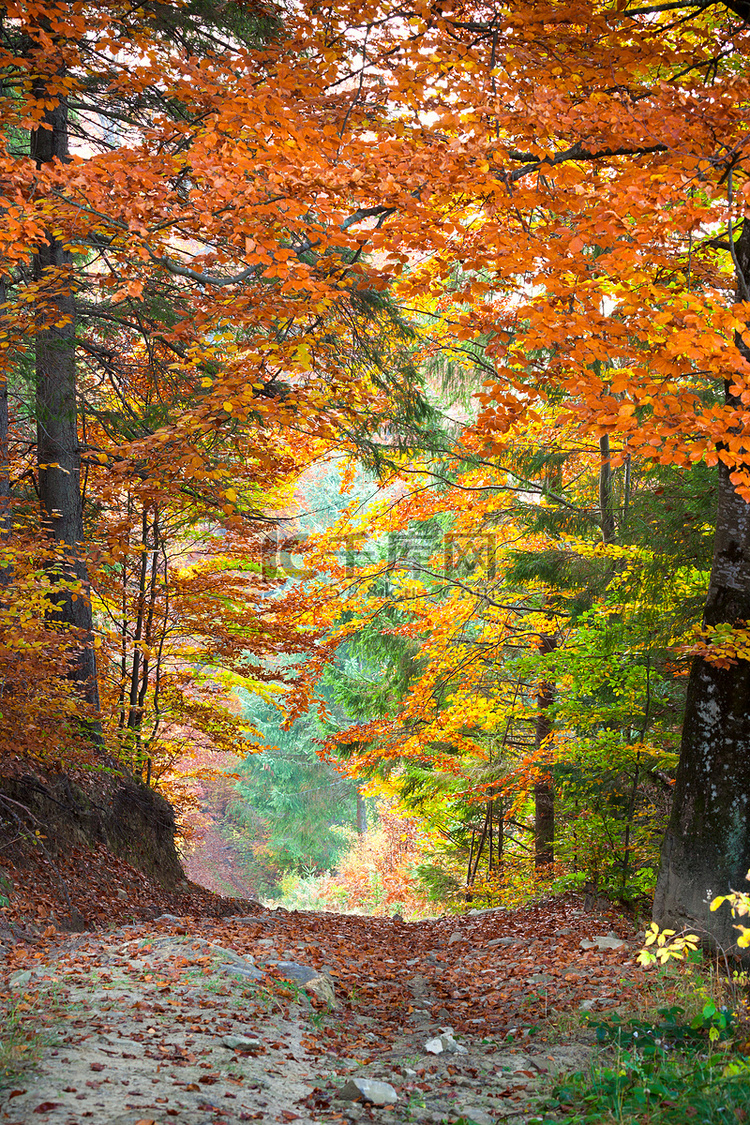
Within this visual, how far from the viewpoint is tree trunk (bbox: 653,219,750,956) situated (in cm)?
539

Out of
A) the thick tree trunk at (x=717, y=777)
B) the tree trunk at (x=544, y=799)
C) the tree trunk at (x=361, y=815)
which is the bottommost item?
the tree trunk at (x=361, y=815)

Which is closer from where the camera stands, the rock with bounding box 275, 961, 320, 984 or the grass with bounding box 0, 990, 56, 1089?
the grass with bounding box 0, 990, 56, 1089

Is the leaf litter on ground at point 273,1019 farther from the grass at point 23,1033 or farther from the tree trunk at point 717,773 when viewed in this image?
the tree trunk at point 717,773

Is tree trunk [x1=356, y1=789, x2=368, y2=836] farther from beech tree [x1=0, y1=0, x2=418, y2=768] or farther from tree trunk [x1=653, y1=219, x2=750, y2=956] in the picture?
tree trunk [x1=653, y1=219, x2=750, y2=956]

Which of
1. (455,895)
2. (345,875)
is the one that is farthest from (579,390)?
(345,875)

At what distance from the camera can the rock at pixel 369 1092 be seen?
3547 mm

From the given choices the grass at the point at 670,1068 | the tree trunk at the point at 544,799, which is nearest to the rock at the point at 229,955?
the grass at the point at 670,1068

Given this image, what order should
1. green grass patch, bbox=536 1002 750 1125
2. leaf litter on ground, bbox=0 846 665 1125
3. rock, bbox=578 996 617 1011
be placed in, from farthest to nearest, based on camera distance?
1. rock, bbox=578 996 617 1011
2. leaf litter on ground, bbox=0 846 665 1125
3. green grass patch, bbox=536 1002 750 1125

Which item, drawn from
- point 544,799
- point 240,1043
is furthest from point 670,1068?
point 544,799

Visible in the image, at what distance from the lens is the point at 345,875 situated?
26.6 m

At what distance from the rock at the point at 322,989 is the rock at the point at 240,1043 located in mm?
1224

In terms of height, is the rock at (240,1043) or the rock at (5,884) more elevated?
the rock at (240,1043)

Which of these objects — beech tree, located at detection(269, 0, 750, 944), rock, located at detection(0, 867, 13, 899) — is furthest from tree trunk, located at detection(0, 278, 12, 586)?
beech tree, located at detection(269, 0, 750, 944)

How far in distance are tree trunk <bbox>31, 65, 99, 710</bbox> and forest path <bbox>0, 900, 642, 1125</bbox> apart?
332cm
